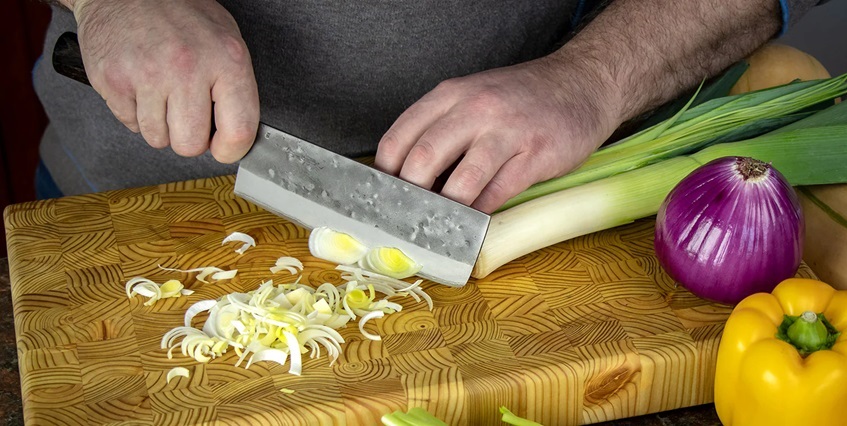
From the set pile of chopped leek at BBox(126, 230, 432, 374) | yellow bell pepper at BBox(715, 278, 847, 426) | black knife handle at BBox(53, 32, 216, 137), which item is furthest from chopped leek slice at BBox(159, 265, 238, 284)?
yellow bell pepper at BBox(715, 278, 847, 426)

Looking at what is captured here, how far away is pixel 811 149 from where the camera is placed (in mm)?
1601

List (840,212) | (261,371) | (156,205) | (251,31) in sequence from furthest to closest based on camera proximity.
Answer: (251,31) < (156,205) < (840,212) < (261,371)

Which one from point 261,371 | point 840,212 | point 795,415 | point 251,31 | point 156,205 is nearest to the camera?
point 795,415

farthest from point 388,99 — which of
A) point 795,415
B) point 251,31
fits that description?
point 795,415

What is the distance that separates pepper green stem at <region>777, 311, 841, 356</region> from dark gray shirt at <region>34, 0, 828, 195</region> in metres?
0.90

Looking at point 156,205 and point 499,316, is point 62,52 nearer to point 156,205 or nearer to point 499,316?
point 156,205

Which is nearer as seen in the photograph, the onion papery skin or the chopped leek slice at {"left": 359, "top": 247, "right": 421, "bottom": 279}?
the onion papery skin

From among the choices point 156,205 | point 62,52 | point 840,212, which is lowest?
point 156,205

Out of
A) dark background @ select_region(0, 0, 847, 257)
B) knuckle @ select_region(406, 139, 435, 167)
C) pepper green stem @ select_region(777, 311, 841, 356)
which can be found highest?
pepper green stem @ select_region(777, 311, 841, 356)

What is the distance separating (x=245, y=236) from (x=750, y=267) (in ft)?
2.70

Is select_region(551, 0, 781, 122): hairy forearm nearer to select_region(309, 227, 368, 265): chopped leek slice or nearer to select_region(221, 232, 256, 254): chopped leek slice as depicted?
select_region(309, 227, 368, 265): chopped leek slice

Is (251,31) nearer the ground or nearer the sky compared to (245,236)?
nearer the sky

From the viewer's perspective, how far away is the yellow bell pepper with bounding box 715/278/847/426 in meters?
1.18

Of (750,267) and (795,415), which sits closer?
(795,415)
